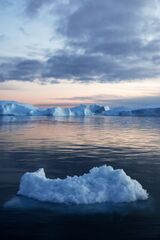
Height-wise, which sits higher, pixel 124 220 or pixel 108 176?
pixel 108 176

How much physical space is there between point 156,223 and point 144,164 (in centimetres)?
1459

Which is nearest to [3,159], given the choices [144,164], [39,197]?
[144,164]

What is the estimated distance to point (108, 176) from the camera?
1903cm

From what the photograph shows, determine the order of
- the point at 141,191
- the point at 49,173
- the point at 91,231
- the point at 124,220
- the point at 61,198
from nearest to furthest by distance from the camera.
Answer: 1. the point at 91,231
2. the point at 124,220
3. the point at 61,198
4. the point at 141,191
5. the point at 49,173

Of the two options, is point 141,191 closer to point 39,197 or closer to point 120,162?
point 39,197

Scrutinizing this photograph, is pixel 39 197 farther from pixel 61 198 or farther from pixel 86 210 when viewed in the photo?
pixel 86 210

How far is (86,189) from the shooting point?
17.9m

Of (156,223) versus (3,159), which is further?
(3,159)

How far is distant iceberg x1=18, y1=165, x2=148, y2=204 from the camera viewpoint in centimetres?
1762

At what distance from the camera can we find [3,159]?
3180 cm

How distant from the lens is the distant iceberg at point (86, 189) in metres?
17.6

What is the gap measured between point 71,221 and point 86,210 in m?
1.31

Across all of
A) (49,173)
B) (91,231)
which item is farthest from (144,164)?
(91,231)

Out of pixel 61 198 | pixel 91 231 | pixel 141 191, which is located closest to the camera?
pixel 91 231
